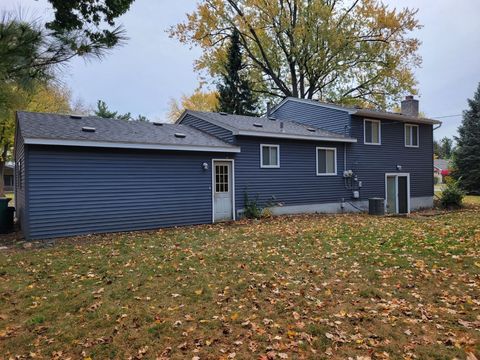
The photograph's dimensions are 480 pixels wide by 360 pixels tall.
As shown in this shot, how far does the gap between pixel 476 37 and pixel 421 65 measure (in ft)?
40.7

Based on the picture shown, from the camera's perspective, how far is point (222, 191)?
512 inches

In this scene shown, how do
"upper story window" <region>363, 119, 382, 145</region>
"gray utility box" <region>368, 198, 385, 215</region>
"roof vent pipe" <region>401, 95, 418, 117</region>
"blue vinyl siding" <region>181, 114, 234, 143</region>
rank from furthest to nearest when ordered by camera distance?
"roof vent pipe" <region>401, 95, 418, 117</region>
"upper story window" <region>363, 119, 382, 145</region>
"gray utility box" <region>368, 198, 385, 215</region>
"blue vinyl siding" <region>181, 114, 234, 143</region>

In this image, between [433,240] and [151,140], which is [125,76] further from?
[433,240]

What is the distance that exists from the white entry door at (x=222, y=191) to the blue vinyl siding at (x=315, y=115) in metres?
6.49

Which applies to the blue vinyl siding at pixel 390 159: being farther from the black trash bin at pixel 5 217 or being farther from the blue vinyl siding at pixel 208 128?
the black trash bin at pixel 5 217

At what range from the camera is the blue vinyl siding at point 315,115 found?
654 inches

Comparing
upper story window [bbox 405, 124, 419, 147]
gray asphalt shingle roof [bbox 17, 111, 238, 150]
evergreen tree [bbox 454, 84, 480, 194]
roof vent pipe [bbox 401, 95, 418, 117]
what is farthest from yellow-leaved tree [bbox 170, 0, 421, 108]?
gray asphalt shingle roof [bbox 17, 111, 238, 150]

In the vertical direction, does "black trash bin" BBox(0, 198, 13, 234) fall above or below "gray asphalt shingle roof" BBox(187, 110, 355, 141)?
below

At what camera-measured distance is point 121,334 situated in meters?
3.98

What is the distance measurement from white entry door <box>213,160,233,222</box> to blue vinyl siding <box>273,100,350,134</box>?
6.49 metres

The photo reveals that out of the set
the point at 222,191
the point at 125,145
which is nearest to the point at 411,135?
the point at 222,191

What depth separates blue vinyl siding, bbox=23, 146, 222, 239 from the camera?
9438 millimetres

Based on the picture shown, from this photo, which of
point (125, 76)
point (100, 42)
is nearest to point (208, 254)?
point (100, 42)

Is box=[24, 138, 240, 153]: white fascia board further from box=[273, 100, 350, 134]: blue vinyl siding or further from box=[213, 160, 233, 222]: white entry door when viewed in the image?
box=[273, 100, 350, 134]: blue vinyl siding
